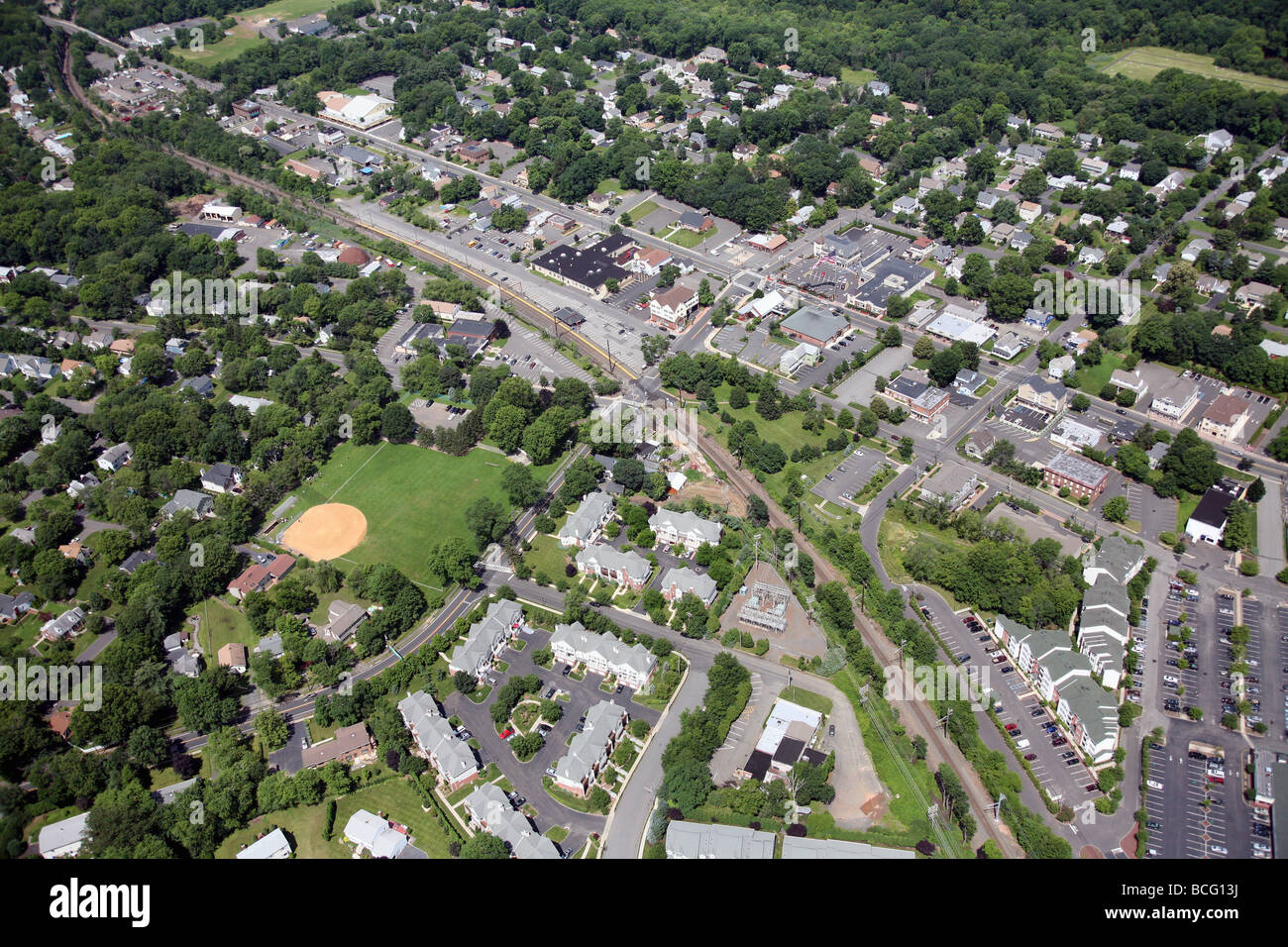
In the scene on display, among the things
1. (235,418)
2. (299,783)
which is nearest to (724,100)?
(235,418)

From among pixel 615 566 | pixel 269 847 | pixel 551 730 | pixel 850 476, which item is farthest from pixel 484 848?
pixel 850 476

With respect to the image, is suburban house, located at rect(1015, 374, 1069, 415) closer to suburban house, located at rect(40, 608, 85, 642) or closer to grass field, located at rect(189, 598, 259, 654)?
grass field, located at rect(189, 598, 259, 654)

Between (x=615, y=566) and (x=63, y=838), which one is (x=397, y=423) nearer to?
(x=615, y=566)


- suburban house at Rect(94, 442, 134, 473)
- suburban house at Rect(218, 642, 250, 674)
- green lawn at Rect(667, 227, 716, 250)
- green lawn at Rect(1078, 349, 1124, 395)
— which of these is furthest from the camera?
green lawn at Rect(667, 227, 716, 250)

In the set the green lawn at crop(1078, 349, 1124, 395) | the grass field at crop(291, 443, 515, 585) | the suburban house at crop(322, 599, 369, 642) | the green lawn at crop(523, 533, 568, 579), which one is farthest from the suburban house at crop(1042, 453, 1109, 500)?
the suburban house at crop(322, 599, 369, 642)

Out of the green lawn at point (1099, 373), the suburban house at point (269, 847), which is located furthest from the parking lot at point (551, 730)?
the green lawn at point (1099, 373)

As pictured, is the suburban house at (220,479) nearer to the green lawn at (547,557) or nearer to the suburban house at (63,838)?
the green lawn at (547,557)
